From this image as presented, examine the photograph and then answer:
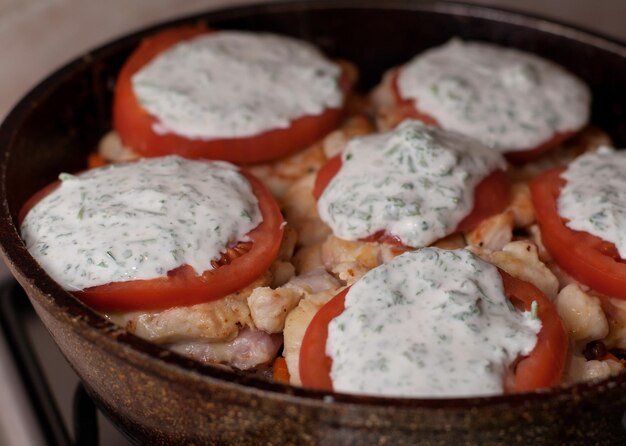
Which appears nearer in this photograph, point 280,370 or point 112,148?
point 280,370

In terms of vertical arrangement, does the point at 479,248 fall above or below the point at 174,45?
below

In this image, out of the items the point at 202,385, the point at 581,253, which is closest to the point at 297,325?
the point at 202,385

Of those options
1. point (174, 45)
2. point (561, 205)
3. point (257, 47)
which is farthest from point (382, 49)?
point (561, 205)

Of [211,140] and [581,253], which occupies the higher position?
[211,140]

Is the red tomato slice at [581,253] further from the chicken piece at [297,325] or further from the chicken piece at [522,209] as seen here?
the chicken piece at [297,325]

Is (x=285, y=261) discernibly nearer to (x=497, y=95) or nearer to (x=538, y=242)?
(x=538, y=242)

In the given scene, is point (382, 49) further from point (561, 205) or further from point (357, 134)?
point (561, 205)

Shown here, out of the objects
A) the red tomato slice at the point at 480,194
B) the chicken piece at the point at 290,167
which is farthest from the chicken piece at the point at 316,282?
the chicken piece at the point at 290,167
